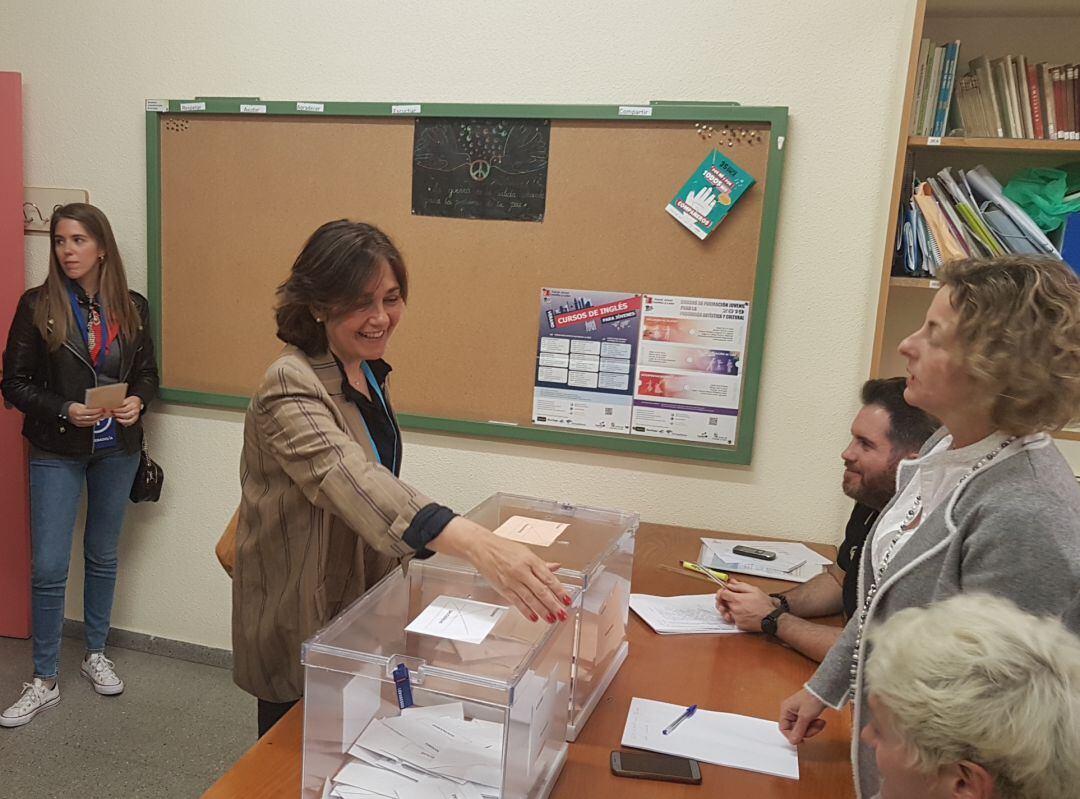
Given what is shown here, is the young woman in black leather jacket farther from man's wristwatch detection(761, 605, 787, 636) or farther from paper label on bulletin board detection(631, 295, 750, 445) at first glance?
man's wristwatch detection(761, 605, 787, 636)

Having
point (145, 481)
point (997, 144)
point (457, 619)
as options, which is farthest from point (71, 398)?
point (997, 144)

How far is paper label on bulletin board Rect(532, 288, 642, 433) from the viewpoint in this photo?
8.58 feet

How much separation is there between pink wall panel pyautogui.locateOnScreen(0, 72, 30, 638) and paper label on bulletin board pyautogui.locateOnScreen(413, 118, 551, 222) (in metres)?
1.50

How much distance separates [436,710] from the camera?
3.78 feet

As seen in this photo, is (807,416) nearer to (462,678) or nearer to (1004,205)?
(1004,205)

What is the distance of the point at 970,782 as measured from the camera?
89cm

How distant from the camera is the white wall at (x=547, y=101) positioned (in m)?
2.41

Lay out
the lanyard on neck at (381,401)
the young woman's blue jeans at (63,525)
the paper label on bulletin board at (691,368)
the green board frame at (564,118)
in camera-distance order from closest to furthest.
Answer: the lanyard on neck at (381,401), the green board frame at (564,118), the paper label on bulletin board at (691,368), the young woman's blue jeans at (63,525)

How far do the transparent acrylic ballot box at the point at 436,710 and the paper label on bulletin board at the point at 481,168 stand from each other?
5.52ft

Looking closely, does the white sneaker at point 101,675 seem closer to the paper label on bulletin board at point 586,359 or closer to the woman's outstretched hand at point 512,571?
the paper label on bulletin board at point 586,359

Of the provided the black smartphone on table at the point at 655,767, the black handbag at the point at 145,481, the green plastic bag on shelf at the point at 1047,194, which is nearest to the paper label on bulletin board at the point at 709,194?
the green plastic bag on shelf at the point at 1047,194

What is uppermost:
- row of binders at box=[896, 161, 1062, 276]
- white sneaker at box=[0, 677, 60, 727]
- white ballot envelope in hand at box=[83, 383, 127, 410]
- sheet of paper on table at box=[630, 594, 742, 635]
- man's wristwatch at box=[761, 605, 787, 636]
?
row of binders at box=[896, 161, 1062, 276]

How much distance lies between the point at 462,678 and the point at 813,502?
5.91 ft

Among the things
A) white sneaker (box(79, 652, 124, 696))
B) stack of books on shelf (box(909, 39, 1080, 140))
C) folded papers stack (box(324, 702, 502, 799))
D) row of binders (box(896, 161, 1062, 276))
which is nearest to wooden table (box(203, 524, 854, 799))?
folded papers stack (box(324, 702, 502, 799))
